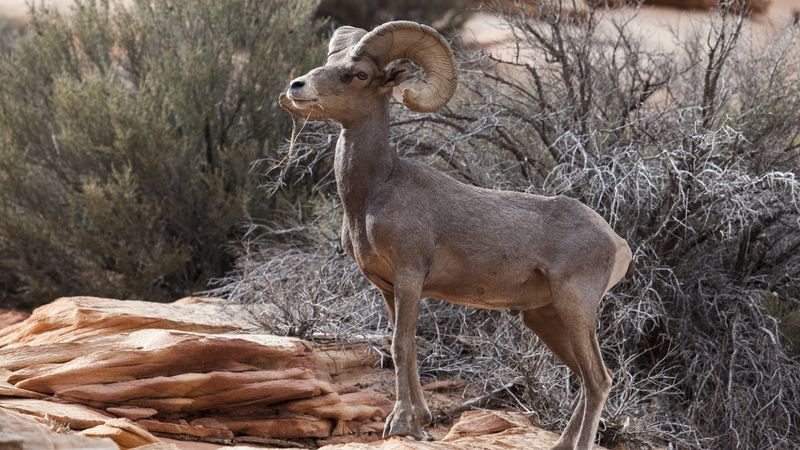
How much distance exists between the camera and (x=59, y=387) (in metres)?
5.89

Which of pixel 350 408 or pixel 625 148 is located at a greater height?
pixel 625 148

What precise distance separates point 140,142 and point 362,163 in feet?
18.4

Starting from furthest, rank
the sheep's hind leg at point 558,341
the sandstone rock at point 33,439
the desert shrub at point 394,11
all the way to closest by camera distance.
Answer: the desert shrub at point 394,11 → the sheep's hind leg at point 558,341 → the sandstone rock at point 33,439

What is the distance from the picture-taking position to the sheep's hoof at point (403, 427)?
5262 mm

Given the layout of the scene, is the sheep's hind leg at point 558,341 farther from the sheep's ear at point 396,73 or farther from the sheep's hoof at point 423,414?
the sheep's ear at point 396,73

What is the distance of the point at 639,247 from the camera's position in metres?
7.91

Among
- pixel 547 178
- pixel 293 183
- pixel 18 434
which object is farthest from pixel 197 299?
pixel 18 434

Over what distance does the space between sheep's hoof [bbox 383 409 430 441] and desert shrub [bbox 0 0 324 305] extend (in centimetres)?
526

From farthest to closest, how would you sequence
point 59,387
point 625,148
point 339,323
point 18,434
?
point 625,148, point 339,323, point 59,387, point 18,434

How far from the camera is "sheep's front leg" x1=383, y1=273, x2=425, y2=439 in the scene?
5.29 meters

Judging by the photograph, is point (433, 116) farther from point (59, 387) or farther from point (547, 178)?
point (59, 387)

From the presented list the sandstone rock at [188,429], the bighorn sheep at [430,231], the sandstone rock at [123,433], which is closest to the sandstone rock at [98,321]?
the sandstone rock at [188,429]

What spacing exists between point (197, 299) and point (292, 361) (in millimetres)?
2370

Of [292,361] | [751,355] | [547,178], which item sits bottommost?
[751,355]
